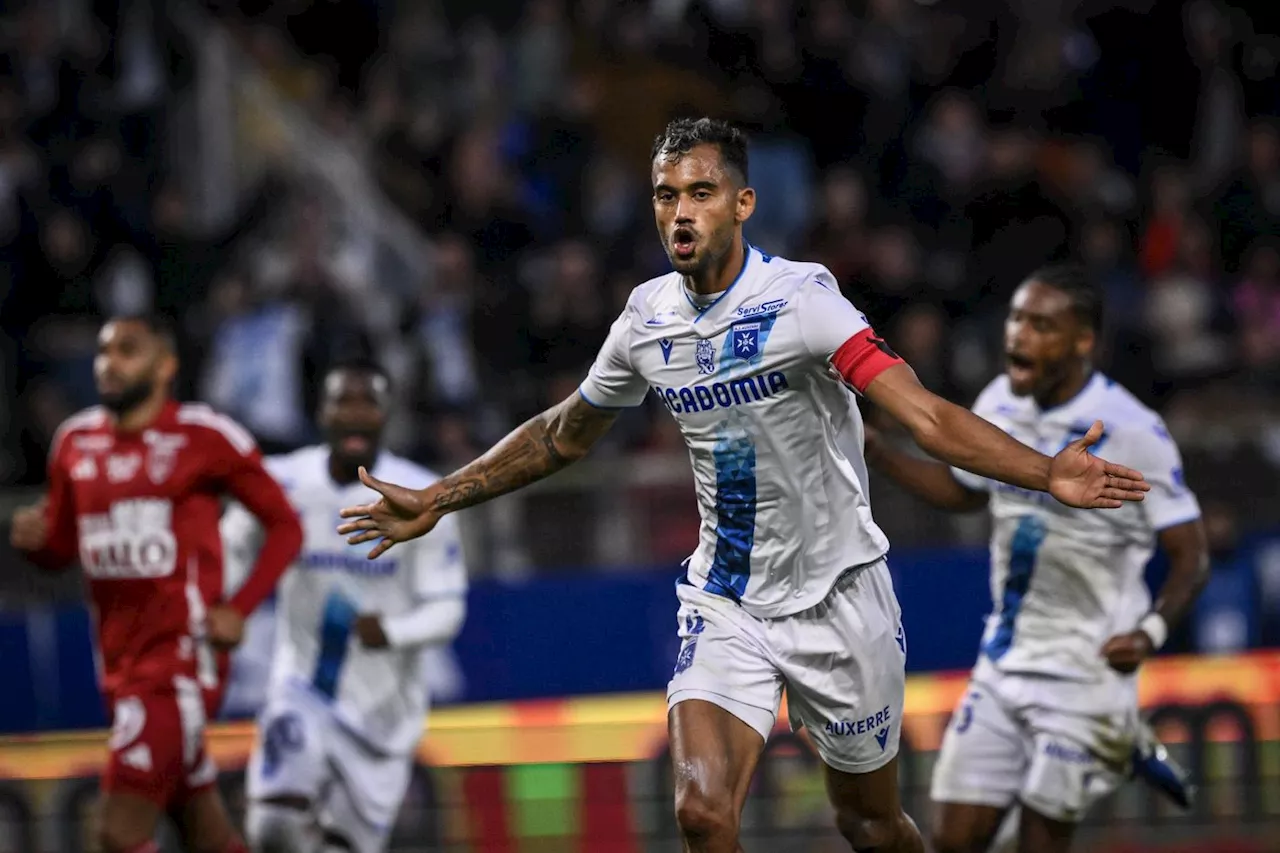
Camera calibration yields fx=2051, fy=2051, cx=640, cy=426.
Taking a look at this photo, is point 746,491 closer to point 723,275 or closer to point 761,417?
point 761,417

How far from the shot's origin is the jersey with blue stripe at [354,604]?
9297 mm

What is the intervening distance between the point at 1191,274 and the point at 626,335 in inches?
341

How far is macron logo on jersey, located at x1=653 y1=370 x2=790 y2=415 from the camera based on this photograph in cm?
629

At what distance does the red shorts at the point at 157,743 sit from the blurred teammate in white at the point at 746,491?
2.24m

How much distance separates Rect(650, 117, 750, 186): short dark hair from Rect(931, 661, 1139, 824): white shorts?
2.57 metres

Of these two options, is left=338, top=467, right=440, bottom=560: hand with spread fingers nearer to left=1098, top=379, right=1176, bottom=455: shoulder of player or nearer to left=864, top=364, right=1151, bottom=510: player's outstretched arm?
left=864, top=364, right=1151, bottom=510: player's outstretched arm

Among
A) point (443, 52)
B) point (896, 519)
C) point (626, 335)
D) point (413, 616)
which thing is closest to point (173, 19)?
point (443, 52)

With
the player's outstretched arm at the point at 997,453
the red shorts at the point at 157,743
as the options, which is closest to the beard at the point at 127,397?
the red shorts at the point at 157,743

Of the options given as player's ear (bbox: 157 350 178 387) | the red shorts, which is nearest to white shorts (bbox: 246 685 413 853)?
the red shorts

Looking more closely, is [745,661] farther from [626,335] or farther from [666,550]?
[666,550]

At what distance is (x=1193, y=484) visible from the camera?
12.3 metres

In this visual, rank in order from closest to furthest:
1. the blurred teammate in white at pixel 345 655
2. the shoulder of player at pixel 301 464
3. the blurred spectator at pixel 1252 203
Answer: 1. the blurred teammate in white at pixel 345 655
2. the shoulder of player at pixel 301 464
3. the blurred spectator at pixel 1252 203

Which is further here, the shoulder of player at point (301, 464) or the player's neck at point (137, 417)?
the shoulder of player at point (301, 464)

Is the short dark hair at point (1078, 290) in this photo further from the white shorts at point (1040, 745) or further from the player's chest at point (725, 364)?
the player's chest at point (725, 364)
